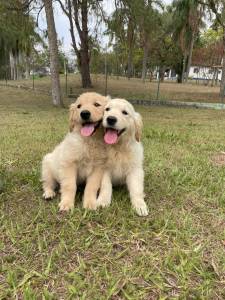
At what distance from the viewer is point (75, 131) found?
3174 millimetres

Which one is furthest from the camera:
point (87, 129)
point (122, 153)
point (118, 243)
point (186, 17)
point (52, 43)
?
point (186, 17)

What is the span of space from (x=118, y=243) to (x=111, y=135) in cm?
96

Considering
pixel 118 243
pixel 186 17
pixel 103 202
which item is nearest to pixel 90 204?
pixel 103 202

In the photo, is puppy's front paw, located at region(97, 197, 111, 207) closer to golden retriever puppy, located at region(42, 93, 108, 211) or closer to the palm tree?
golden retriever puppy, located at region(42, 93, 108, 211)

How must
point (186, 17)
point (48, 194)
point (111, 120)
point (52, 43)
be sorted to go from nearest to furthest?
point (111, 120) < point (48, 194) < point (52, 43) < point (186, 17)

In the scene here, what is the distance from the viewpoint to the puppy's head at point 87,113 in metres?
2.97

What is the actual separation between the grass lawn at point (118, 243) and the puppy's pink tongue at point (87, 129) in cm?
65

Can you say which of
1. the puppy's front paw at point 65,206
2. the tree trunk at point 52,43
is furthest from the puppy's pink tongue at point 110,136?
the tree trunk at point 52,43

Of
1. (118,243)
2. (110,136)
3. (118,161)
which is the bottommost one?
(118,243)

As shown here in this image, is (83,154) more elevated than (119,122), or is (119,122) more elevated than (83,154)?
(119,122)

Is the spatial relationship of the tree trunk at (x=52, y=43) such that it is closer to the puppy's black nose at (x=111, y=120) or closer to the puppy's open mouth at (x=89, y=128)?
the puppy's open mouth at (x=89, y=128)

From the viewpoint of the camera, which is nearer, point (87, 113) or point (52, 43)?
point (87, 113)

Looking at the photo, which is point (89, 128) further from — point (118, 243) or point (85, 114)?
point (118, 243)

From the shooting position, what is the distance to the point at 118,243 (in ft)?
8.13
